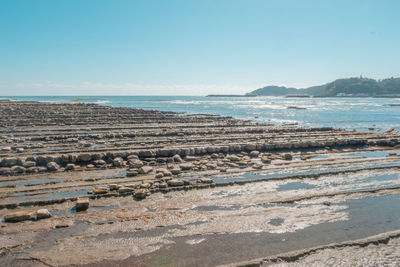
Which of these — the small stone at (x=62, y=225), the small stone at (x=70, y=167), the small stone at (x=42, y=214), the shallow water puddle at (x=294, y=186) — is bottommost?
the shallow water puddle at (x=294, y=186)

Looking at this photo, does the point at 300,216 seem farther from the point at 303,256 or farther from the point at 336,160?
the point at 336,160

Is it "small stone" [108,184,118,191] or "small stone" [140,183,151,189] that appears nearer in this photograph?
"small stone" [108,184,118,191]

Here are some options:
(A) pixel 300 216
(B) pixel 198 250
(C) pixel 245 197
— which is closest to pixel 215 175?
(C) pixel 245 197

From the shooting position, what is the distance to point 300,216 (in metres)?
9.05

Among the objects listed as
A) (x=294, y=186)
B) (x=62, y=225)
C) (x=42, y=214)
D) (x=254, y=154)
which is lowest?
(x=294, y=186)

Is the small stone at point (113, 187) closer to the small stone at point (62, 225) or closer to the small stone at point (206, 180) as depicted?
the small stone at point (62, 225)

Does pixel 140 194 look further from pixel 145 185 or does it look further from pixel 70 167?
pixel 70 167

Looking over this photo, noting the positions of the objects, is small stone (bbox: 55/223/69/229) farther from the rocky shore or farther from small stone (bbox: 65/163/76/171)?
small stone (bbox: 65/163/76/171)

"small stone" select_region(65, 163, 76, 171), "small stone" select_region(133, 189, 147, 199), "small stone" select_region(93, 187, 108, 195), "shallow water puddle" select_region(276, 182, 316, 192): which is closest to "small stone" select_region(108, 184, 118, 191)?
"small stone" select_region(93, 187, 108, 195)

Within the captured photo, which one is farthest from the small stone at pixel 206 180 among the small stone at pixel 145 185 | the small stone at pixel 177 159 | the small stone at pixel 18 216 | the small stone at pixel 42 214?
the small stone at pixel 18 216

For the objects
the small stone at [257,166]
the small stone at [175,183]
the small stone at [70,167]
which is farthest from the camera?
the small stone at [257,166]

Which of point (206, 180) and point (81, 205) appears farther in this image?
point (206, 180)

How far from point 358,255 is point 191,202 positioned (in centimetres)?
528

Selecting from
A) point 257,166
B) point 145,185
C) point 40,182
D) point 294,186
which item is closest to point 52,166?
point 40,182
